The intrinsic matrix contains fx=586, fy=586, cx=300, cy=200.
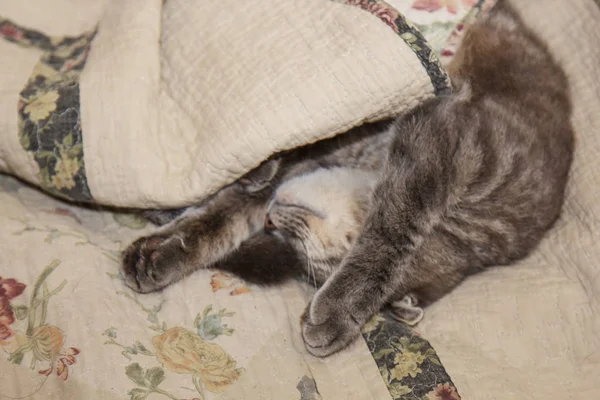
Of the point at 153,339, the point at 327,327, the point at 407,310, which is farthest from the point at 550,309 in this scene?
the point at 153,339

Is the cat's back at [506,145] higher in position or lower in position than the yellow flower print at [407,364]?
higher

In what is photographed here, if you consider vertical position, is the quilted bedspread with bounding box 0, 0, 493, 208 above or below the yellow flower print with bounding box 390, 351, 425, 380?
above

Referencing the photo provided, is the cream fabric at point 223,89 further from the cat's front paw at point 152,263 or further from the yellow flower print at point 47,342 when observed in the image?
the yellow flower print at point 47,342

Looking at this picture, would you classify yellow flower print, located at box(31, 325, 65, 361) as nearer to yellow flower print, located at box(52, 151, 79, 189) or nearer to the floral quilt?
the floral quilt

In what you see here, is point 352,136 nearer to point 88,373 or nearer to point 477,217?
point 477,217

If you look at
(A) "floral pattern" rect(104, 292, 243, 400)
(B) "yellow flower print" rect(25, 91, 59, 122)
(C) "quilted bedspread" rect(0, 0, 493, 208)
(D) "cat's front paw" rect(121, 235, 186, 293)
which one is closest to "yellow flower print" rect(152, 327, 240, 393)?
(A) "floral pattern" rect(104, 292, 243, 400)

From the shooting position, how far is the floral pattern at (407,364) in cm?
116

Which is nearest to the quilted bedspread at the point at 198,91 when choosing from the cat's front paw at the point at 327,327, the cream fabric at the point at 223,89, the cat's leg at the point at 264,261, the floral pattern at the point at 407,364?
the cream fabric at the point at 223,89

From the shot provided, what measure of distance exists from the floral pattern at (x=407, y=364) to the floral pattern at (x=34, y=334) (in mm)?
603

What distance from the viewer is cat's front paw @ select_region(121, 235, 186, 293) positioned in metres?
1.26

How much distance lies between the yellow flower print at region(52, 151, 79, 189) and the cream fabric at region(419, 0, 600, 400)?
84 centimetres

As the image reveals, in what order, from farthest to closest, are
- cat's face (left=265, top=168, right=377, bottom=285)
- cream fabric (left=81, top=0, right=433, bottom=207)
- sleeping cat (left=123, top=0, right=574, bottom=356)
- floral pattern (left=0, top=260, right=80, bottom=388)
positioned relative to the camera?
cat's face (left=265, top=168, right=377, bottom=285) → sleeping cat (left=123, top=0, right=574, bottom=356) → cream fabric (left=81, top=0, right=433, bottom=207) → floral pattern (left=0, top=260, right=80, bottom=388)

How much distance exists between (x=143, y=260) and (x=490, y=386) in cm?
77

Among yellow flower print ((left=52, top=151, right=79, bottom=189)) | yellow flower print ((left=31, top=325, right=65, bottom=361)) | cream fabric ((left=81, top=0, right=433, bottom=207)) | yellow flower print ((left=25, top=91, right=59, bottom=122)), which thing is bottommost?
yellow flower print ((left=31, top=325, right=65, bottom=361))
